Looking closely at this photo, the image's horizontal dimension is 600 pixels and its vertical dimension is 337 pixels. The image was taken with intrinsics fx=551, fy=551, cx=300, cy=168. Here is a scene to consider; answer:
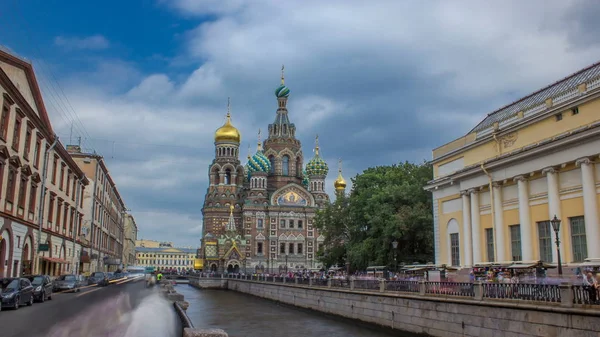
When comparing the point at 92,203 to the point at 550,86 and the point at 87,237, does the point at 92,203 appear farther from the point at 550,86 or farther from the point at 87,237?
the point at 550,86

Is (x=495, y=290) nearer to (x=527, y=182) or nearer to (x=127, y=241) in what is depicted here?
(x=527, y=182)

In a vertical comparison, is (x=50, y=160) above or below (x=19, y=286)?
above

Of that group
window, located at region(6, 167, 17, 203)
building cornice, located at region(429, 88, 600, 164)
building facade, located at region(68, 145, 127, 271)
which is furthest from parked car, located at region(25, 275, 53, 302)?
building facade, located at region(68, 145, 127, 271)

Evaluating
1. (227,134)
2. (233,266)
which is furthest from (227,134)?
(233,266)

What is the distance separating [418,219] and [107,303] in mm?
24965

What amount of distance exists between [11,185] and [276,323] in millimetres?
16257

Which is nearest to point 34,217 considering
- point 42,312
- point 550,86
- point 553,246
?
point 42,312


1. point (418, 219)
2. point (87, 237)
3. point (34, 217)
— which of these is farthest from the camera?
point (87, 237)

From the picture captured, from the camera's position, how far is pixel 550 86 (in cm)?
3020

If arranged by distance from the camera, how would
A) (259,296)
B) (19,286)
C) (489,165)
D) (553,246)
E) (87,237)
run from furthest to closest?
1. (259,296)
2. (87,237)
3. (489,165)
4. (553,246)
5. (19,286)

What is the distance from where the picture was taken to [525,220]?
26.6 meters

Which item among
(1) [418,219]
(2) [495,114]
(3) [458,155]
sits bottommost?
(1) [418,219]

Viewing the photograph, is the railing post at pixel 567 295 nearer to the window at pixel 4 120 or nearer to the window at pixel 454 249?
the window at pixel 454 249

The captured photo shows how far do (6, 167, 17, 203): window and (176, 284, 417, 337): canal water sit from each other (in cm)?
1168
